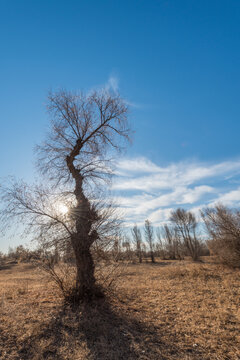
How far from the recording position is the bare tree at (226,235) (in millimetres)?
15703

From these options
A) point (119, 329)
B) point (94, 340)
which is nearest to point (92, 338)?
point (94, 340)

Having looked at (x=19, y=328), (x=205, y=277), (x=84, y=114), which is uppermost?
(x=84, y=114)

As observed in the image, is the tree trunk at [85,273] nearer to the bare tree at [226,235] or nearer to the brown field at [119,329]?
the brown field at [119,329]

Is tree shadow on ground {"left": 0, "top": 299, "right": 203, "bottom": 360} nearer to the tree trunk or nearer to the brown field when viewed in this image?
the brown field

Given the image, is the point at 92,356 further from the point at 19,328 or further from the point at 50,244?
the point at 50,244

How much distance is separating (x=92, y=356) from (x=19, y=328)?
236cm

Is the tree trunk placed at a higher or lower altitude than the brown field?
higher

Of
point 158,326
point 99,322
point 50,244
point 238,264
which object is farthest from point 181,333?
point 238,264

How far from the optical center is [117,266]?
25.2 ft

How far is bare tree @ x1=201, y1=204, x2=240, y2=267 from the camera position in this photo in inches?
618

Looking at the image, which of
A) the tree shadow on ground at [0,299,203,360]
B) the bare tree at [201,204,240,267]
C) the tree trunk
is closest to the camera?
the tree shadow on ground at [0,299,203,360]

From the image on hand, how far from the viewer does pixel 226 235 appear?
53.2 feet

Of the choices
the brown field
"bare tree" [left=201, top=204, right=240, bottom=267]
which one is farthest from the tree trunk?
"bare tree" [left=201, top=204, right=240, bottom=267]

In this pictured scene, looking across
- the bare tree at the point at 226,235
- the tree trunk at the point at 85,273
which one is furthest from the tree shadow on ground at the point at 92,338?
the bare tree at the point at 226,235
